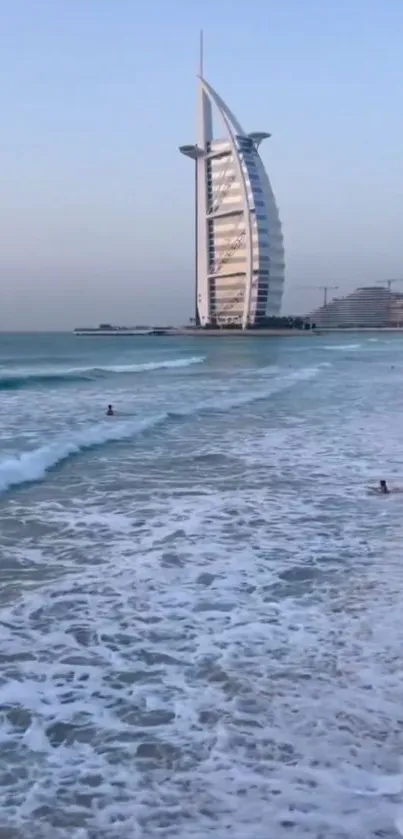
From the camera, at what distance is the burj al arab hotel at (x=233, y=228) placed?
102062 millimetres

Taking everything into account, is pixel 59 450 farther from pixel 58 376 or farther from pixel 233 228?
pixel 233 228

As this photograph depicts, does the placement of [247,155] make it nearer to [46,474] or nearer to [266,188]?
[266,188]

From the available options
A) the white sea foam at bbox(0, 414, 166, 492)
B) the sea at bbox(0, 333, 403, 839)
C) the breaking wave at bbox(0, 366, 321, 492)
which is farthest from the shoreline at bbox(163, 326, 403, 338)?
the sea at bbox(0, 333, 403, 839)

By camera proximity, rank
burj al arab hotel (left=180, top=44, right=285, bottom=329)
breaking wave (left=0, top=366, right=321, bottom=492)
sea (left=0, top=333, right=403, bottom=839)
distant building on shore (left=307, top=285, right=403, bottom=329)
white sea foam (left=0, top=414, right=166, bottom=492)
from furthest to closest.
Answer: distant building on shore (left=307, top=285, right=403, bottom=329) → burj al arab hotel (left=180, top=44, right=285, bottom=329) → breaking wave (left=0, top=366, right=321, bottom=492) → white sea foam (left=0, top=414, right=166, bottom=492) → sea (left=0, top=333, right=403, bottom=839)

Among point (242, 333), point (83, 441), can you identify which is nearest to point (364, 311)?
point (242, 333)

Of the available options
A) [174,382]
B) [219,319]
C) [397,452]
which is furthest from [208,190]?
[397,452]

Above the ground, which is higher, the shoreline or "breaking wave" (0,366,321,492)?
the shoreline

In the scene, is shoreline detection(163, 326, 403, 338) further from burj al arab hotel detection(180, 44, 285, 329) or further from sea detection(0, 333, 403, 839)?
sea detection(0, 333, 403, 839)

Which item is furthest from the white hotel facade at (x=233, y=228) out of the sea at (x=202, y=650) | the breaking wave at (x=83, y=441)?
the sea at (x=202, y=650)

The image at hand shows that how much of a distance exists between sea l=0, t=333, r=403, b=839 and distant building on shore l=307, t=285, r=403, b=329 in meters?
153

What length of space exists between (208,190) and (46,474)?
101 m

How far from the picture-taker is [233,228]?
104062 millimetres

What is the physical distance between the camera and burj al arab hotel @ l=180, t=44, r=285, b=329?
102062 mm

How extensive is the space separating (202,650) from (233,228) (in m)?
Answer: 103
